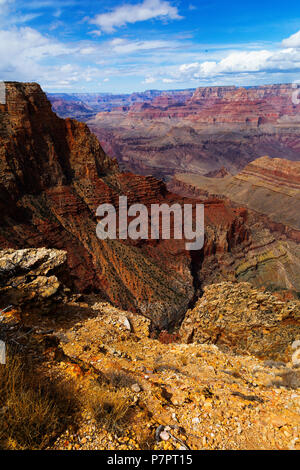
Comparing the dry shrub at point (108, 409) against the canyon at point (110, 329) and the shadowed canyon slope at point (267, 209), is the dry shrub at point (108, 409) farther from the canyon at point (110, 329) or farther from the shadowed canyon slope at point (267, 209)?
the shadowed canyon slope at point (267, 209)

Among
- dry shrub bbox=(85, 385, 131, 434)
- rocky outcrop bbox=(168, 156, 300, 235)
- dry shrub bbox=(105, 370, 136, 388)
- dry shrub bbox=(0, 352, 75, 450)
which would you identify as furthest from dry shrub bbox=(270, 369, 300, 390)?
rocky outcrop bbox=(168, 156, 300, 235)

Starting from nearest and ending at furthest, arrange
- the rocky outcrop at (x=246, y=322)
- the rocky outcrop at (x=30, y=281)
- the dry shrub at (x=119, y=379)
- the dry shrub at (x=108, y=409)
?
the dry shrub at (x=108, y=409)
the dry shrub at (x=119, y=379)
the rocky outcrop at (x=30, y=281)
the rocky outcrop at (x=246, y=322)

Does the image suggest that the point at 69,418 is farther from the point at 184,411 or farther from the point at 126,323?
the point at 126,323

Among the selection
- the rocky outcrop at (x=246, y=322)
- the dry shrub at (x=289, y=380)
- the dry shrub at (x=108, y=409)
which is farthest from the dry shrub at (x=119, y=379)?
the rocky outcrop at (x=246, y=322)

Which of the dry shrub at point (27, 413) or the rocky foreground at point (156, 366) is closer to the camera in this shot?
the dry shrub at point (27, 413)

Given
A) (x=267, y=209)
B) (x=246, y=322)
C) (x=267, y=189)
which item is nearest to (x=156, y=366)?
(x=246, y=322)

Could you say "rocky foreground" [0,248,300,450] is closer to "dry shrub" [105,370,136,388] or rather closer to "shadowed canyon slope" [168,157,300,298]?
"dry shrub" [105,370,136,388]

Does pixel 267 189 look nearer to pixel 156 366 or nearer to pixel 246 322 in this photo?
pixel 246 322
